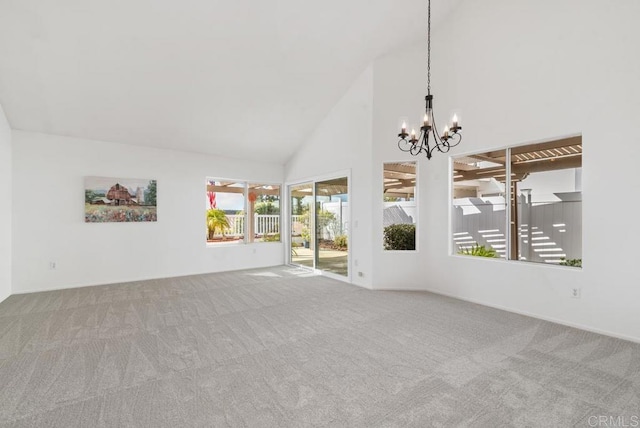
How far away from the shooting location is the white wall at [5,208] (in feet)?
15.0

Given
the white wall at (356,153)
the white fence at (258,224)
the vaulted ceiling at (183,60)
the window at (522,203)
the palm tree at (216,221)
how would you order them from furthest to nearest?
the white fence at (258,224) < the palm tree at (216,221) < the white wall at (356,153) < the window at (522,203) < the vaulted ceiling at (183,60)

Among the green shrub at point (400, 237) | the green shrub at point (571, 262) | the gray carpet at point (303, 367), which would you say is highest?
the green shrub at point (400, 237)

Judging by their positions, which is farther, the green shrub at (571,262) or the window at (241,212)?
the window at (241,212)

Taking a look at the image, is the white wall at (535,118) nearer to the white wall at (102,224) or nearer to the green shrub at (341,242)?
the green shrub at (341,242)

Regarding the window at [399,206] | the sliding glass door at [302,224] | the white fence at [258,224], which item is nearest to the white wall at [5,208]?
the white fence at [258,224]

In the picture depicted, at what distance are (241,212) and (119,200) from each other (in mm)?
2485

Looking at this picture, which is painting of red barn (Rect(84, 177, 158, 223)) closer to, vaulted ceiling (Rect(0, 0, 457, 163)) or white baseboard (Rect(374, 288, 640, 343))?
vaulted ceiling (Rect(0, 0, 457, 163))

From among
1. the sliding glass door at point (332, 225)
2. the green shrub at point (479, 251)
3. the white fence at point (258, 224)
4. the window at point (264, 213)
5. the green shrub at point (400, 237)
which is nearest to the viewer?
the green shrub at point (479, 251)

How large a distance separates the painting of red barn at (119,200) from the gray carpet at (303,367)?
1.77m

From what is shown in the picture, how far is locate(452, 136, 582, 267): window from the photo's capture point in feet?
12.5

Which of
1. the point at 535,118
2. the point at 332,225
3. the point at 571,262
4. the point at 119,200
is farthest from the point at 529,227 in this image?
the point at 119,200

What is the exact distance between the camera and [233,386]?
2.37 metres

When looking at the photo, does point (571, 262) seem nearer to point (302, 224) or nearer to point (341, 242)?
point (341, 242)

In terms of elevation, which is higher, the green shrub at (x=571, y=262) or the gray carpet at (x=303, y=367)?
the green shrub at (x=571, y=262)
